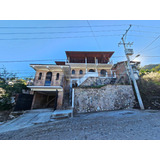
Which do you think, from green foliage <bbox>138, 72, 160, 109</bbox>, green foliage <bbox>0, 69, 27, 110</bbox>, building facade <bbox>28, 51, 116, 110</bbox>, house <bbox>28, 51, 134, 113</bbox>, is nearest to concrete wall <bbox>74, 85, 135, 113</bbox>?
house <bbox>28, 51, 134, 113</bbox>

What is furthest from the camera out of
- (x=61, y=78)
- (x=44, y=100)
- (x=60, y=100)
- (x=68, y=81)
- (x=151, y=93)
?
(x=68, y=81)

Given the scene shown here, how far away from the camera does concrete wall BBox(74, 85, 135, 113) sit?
6.38m

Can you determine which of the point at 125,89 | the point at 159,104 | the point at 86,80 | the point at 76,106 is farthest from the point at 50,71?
the point at 159,104

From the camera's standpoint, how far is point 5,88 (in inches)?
284

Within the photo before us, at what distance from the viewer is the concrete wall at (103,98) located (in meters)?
6.38

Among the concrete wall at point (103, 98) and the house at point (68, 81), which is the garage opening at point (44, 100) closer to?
the house at point (68, 81)

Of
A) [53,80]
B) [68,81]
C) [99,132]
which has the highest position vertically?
[68,81]

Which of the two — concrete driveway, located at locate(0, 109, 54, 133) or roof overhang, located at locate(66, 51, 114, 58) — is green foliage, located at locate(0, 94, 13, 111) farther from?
roof overhang, located at locate(66, 51, 114, 58)

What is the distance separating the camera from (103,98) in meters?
6.68

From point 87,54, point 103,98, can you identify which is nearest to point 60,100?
point 103,98

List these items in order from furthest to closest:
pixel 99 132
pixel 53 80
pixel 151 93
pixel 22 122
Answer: pixel 53 80, pixel 151 93, pixel 22 122, pixel 99 132

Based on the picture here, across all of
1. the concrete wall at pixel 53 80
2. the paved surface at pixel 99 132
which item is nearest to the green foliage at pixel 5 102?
the concrete wall at pixel 53 80

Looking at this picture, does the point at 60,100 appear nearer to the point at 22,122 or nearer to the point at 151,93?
the point at 22,122

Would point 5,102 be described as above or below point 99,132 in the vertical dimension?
above
